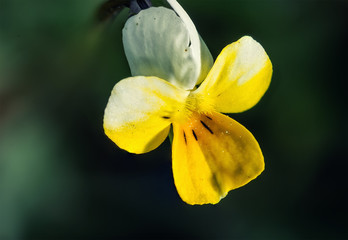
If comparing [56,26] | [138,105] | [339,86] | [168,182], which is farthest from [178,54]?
[339,86]

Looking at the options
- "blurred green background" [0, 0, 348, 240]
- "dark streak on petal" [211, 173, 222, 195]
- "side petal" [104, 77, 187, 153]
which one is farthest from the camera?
"blurred green background" [0, 0, 348, 240]

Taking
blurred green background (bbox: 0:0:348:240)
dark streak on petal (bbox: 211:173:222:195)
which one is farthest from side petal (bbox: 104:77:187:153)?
blurred green background (bbox: 0:0:348:240)

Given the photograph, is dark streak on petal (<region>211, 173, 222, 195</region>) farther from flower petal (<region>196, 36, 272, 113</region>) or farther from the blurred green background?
the blurred green background

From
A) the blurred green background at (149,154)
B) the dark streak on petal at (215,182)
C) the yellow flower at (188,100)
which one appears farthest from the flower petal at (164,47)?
the blurred green background at (149,154)

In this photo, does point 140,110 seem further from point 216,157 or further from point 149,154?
point 149,154

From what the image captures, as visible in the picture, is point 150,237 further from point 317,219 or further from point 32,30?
point 32,30

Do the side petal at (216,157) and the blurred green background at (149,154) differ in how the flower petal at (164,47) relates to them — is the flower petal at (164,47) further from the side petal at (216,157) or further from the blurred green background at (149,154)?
the blurred green background at (149,154)
